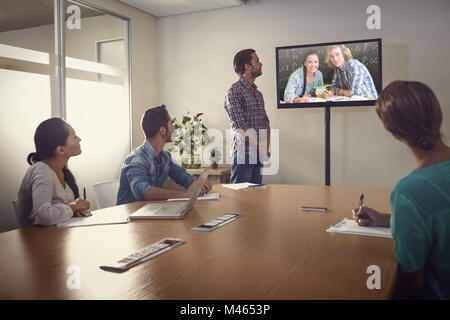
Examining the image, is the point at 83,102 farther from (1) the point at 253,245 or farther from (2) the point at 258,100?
(1) the point at 253,245

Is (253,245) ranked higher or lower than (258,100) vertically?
lower

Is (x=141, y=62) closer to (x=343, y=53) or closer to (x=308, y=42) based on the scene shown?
(x=308, y=42)

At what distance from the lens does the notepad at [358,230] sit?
4.47ft

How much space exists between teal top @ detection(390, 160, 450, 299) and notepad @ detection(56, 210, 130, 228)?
108 centimetres

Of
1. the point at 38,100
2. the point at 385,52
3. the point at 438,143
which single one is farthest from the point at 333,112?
the point at 438,143

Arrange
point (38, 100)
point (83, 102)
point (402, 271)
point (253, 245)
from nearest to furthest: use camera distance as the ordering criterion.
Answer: point (402, 271)
point (253, 245)
point (38, 100)
point (83, 102)

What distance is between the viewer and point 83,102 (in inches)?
169

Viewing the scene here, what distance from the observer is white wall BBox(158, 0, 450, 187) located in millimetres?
4211

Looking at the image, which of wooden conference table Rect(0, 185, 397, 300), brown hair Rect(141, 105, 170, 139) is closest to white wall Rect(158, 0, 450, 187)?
brown hair Rect(141, 105, 170, 139)

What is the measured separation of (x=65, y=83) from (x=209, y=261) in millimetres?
3544

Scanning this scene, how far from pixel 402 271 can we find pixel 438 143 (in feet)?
1.26

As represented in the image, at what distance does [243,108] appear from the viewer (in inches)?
146

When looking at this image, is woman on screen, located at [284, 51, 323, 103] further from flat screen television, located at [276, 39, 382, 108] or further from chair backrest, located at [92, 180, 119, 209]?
chair backrest, located at [92, 180, 119, 209]

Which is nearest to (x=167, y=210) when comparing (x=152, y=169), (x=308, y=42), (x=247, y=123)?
(x=152, y=169)
